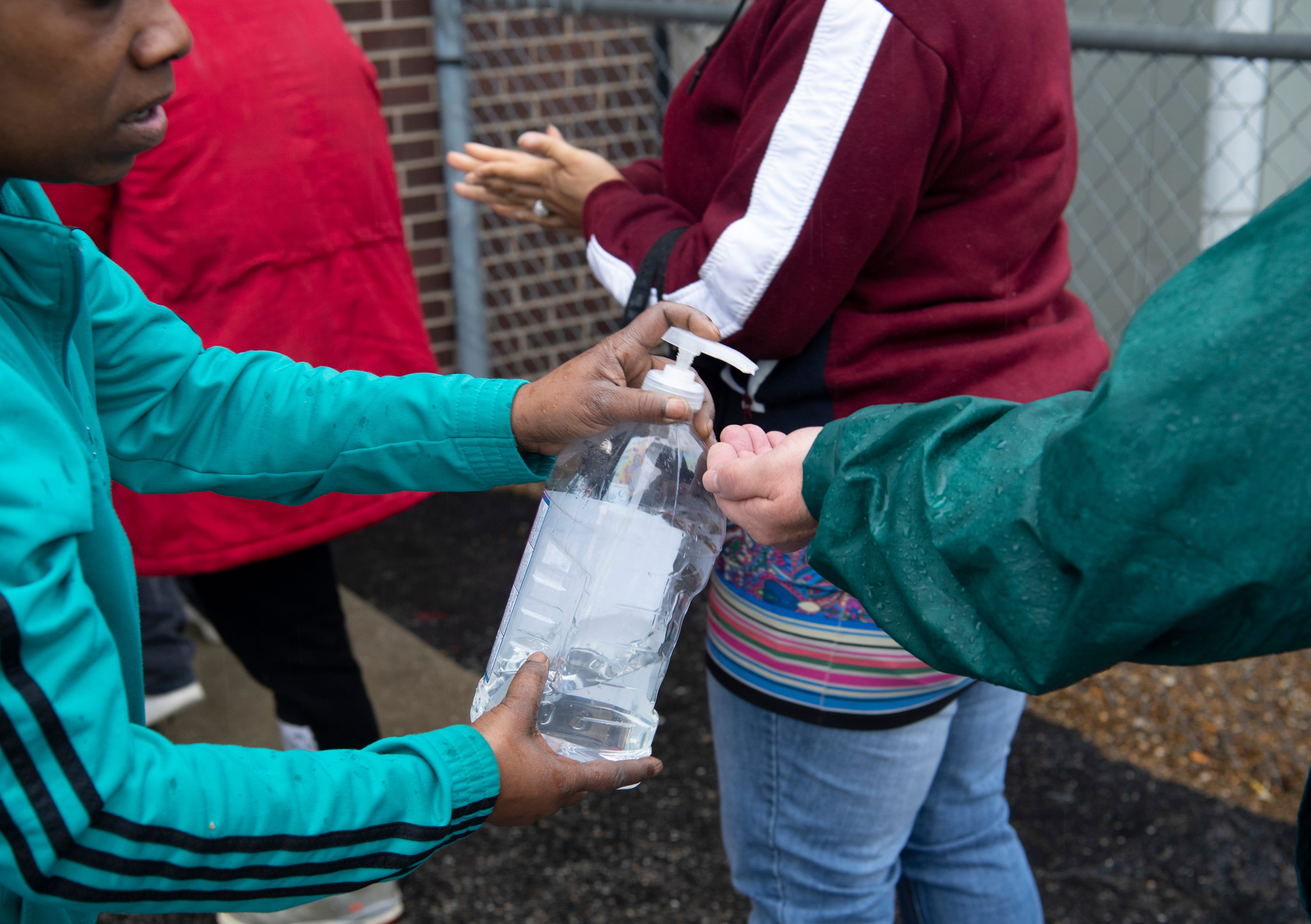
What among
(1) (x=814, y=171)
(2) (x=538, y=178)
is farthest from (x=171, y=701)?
(1) (x=814, y=171)

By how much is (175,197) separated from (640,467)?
115 centimetres

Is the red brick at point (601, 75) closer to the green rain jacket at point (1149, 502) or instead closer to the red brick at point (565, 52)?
the red brick at point (565, 52)

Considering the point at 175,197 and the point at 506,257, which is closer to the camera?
the point at 175,197

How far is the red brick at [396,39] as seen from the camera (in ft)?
15.4

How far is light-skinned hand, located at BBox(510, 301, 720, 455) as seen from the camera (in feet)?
5.14

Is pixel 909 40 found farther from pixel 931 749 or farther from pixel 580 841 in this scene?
pixel 580 841

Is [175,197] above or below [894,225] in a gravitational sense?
below

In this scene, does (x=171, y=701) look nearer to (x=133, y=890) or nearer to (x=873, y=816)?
(x=873, y=816)

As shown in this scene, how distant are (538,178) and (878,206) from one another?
0.85 m

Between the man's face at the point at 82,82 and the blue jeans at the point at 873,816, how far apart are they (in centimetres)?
123

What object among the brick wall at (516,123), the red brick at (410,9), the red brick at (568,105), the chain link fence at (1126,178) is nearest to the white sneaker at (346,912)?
the chain link fence at (1126,178)

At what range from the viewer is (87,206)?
2.17 meters

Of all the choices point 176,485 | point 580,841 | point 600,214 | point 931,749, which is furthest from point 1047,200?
point 580,841

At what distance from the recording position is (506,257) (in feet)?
17.8
